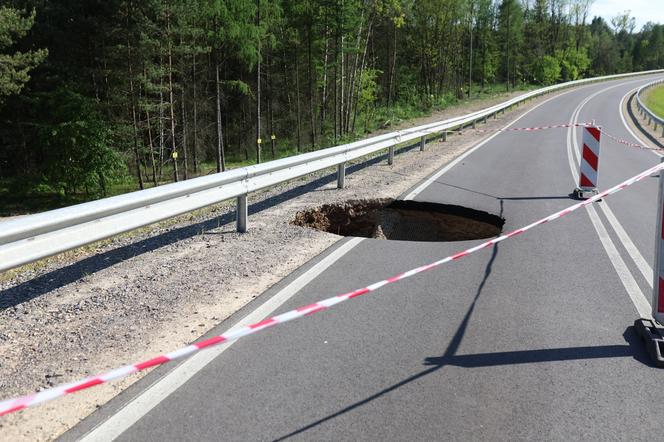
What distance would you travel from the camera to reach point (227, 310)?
15.7 feet

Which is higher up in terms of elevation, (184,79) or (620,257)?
(184,79)

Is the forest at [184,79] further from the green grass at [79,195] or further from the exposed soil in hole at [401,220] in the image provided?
the exposed soil in hole at [401,220]

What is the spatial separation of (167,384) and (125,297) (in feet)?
5.70

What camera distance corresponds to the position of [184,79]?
36438mm

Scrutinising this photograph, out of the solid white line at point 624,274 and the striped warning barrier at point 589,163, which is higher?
the striped warning barrier at point 589,163

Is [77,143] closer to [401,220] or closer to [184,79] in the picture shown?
[184,79]

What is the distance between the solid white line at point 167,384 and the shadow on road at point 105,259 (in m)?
2.02

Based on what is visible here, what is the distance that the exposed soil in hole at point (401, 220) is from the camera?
9.41 meters

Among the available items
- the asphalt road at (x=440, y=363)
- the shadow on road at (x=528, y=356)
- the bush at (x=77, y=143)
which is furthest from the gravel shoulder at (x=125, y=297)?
the bush at (x=77, y=143)

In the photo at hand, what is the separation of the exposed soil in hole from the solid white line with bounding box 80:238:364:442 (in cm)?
424

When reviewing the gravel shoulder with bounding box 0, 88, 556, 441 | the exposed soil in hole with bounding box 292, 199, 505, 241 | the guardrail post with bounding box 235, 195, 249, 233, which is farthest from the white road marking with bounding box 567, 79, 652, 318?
the guardrail post with bounding box 235, 195, 249, 233

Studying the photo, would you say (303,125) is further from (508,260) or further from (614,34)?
(614,34)

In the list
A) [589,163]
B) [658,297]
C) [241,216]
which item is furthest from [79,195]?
[658,297]

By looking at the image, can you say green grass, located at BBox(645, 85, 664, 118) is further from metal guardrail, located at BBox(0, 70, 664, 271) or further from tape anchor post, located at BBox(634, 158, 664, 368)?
tape anchor post, located at BBox(634, 158, 664, 368)
